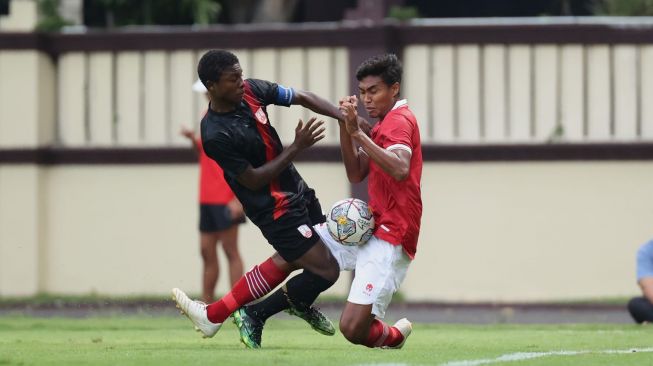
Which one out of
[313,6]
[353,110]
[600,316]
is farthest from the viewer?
[313,6]

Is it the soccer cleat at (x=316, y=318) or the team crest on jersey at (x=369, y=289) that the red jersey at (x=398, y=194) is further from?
the soccer cleat at (x=316, y=318)

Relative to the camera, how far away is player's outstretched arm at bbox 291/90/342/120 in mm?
10117

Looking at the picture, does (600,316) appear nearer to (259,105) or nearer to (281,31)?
(281,31)

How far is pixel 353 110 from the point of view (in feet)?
30.6

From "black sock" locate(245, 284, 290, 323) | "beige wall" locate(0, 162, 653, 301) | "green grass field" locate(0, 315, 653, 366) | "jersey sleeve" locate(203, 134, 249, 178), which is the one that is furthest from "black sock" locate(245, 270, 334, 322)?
"beige wall" locate(0, 162, 653, 301)

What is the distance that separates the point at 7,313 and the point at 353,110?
7.82 meters

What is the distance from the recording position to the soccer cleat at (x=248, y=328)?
1022 cm

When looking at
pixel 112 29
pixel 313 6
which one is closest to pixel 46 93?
pixel 112 29

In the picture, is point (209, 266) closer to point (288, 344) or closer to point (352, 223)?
point (288, 344)

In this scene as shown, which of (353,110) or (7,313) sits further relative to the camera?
(7,313)

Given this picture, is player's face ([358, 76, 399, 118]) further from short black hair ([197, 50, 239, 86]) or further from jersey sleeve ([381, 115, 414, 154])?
short black hair ([197, 50, 239, 86])

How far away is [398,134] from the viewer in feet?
31.5

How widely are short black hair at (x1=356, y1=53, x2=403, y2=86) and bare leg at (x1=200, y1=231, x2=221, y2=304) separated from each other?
5.23 metres

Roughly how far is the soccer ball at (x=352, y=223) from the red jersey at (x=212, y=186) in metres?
5.10
